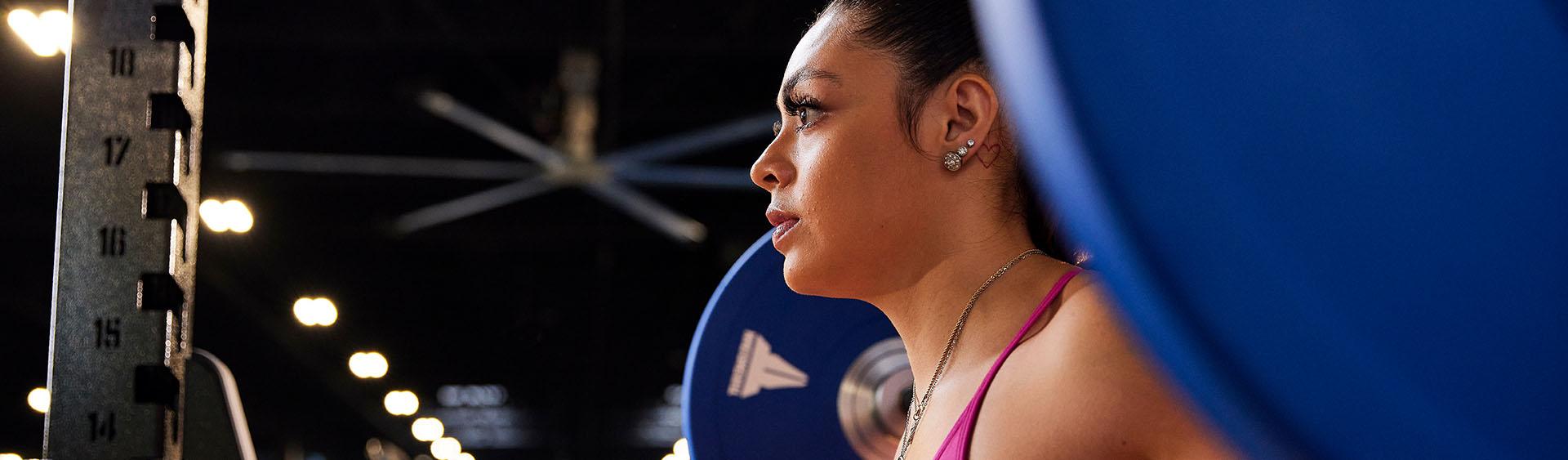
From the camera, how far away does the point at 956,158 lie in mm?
1242

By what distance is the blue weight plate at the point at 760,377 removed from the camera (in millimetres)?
1790

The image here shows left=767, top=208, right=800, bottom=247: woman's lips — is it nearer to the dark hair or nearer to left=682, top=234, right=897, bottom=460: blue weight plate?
the dark hair

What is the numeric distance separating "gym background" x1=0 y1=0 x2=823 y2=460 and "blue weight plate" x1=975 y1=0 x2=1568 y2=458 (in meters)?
4.50

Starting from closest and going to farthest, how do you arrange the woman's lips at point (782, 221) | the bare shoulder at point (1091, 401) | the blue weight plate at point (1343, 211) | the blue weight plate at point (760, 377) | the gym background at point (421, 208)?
the blue weight plate at point (1343, 211) → the bare shoulder at point (1091, 401) → the woman's lips at point (782, 221) → the blue weight plate at point (760, 377) → the gym background at point (421, 208)

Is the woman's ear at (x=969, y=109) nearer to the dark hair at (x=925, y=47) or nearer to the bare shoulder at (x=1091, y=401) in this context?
the dark hair at (x=925, y=47)

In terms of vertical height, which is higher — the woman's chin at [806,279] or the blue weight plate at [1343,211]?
the woman's chin at [806,279]

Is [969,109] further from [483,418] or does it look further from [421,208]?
[483,418]

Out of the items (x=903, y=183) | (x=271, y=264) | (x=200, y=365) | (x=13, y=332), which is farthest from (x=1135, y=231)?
(x=13, y=332)

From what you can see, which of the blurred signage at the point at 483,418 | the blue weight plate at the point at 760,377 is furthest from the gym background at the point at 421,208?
the blue weight plate at the point at 760,377

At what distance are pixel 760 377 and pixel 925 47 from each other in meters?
0.66

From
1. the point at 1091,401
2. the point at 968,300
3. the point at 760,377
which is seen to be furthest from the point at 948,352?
the point at 760,377

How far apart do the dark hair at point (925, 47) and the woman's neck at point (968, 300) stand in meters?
0.05

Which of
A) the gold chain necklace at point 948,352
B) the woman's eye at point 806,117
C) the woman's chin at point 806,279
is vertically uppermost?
the woman's eye at point 806,117

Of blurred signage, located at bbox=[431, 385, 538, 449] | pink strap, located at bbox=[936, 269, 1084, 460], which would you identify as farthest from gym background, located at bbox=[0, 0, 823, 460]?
pink strap, located at bbox=[936, 269, 1084, 460]
